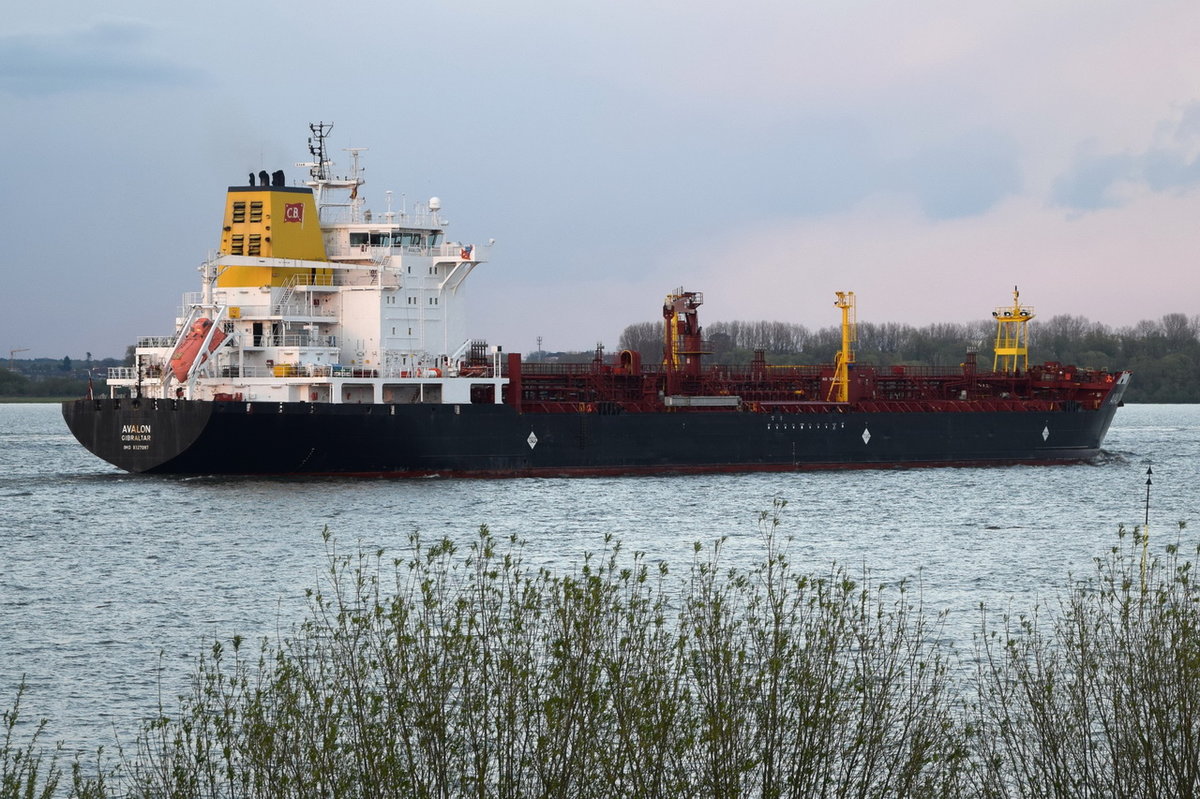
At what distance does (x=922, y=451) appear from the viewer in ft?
156

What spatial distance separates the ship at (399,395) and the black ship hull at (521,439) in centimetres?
5

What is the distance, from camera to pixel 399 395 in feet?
132

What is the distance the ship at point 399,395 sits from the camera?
37.4 m

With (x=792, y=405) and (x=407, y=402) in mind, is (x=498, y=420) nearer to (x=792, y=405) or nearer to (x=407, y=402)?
(x=407, y=402)

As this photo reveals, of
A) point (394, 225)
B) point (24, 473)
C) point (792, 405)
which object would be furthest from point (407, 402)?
point (24, 473)

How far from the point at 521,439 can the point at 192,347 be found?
9.30 meters

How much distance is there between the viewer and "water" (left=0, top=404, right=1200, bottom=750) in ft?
60.9

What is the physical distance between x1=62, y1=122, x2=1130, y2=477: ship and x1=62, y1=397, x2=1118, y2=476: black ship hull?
0.05 m

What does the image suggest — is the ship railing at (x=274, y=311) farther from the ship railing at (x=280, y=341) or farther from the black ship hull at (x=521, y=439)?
the black ship hull at (x=521, y=439)

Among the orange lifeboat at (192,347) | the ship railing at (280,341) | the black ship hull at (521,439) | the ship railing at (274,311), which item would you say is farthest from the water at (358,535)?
the ship railing at (274,311)

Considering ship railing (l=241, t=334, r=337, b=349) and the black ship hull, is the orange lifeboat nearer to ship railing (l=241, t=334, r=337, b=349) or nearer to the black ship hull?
ship railing (l=241, t=334, r=337, b=349)

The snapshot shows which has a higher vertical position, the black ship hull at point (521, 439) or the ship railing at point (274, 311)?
the ship railing at point (274, 311)

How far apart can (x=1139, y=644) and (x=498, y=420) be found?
99.3 feet

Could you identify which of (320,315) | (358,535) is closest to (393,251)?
(320,315)
